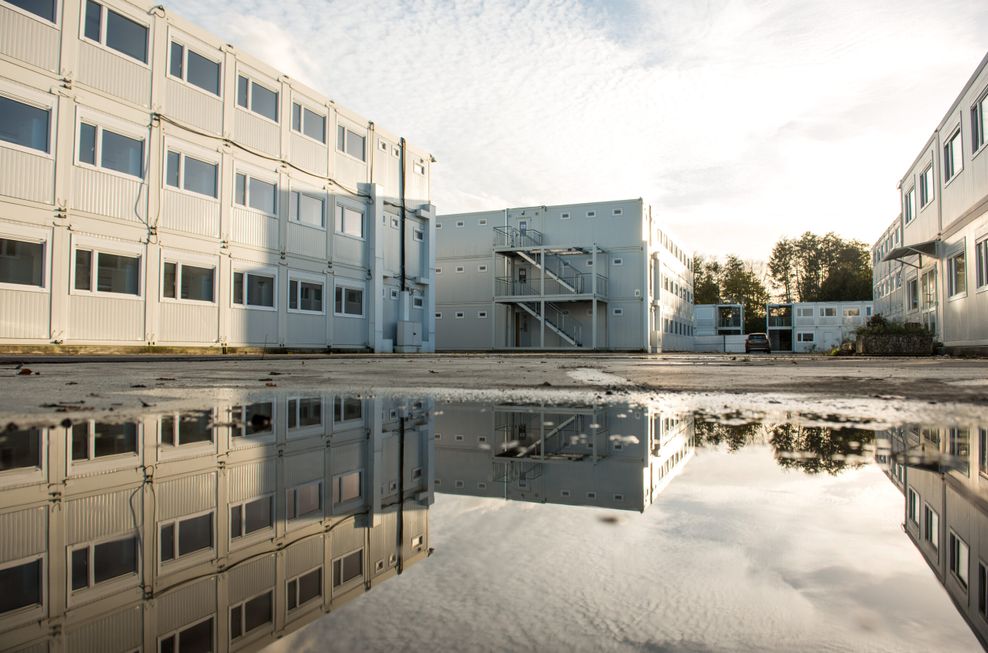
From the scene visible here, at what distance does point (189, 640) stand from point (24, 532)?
2.10 feet

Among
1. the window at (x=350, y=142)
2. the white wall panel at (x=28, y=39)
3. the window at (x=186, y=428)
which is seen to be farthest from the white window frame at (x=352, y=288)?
the window at (x=186, y=428)

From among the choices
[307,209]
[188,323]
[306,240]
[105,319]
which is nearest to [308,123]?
[307,209]

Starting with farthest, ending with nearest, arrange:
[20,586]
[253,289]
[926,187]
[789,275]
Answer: [789,275] < [926,187] < [253,289] < [20,586]

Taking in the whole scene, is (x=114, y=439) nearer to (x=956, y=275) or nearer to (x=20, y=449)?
(x=20, y=449)

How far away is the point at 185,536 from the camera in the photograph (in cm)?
126

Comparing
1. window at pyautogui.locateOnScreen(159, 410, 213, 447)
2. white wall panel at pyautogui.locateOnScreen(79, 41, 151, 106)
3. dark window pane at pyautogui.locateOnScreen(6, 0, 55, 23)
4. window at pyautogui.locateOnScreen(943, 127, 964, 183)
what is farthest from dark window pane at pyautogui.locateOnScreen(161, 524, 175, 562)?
window at pyautogui.locateOnScreen(943, 127, 964, 183)

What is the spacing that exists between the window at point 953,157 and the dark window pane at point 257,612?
2694 cm

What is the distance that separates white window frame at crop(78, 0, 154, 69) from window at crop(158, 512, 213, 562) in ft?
60.7

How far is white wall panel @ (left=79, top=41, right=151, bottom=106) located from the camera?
52.4ft

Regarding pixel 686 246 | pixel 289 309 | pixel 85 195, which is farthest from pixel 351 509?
pixel 686 246

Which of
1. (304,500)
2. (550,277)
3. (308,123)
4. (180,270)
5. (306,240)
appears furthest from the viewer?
(550,277)

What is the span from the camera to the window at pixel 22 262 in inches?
560

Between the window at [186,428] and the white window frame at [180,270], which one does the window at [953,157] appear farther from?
the window at [186,428]

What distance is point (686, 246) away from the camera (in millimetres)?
64250
